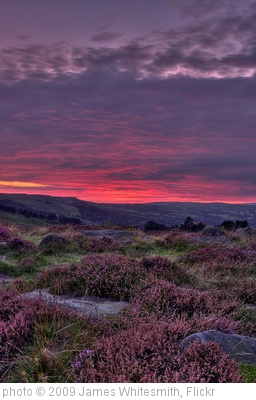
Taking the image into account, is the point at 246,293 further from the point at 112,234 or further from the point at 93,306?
the point at 112,234

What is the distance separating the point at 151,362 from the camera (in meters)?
4.20

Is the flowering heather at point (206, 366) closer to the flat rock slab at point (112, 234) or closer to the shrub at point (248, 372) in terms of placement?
the shrub at point (248, 372)

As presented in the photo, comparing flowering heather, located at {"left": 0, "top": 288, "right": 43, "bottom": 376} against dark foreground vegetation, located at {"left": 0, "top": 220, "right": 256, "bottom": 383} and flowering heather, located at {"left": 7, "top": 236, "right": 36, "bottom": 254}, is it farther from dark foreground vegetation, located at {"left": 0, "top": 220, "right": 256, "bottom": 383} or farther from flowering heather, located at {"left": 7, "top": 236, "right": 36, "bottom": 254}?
flowering heather, located at {"left": 7, "top": 236, "right": 36, "bottom": 254}

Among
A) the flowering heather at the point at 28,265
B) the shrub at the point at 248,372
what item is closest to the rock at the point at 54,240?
the flowering heather at the point at 28,265

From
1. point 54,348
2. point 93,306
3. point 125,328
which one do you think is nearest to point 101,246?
point 93,306

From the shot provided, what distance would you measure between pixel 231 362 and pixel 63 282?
218 inches

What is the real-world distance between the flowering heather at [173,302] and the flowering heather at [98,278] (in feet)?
3.82

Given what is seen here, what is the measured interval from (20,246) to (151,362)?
13.1 metres

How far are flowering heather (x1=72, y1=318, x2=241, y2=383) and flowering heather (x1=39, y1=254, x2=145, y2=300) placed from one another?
11.4 feet

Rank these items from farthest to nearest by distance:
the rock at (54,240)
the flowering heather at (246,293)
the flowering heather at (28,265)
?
the rock at (54,240) < the flowering heather at (28,265) < the flowering heather at (246,293)

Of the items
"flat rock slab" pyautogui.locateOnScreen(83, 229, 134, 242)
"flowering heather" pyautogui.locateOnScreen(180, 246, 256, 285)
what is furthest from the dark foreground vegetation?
"flat rock slab" pyautogui.locateOnScreen(83, 229, 134, 242)

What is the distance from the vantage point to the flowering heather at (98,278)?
8.57m

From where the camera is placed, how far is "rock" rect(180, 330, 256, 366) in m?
4.59

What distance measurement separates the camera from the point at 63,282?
29.5 ft
